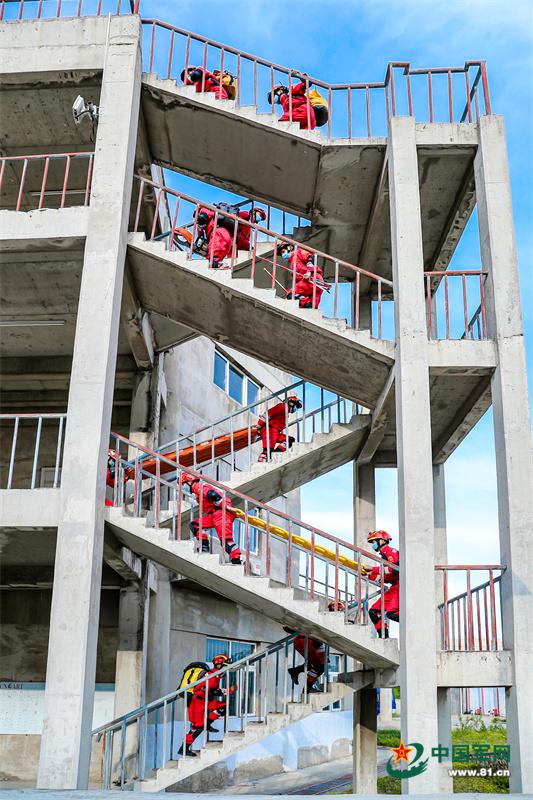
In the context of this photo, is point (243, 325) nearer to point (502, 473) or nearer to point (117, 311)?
point (117, 311)

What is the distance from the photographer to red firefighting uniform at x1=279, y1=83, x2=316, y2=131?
11211mm

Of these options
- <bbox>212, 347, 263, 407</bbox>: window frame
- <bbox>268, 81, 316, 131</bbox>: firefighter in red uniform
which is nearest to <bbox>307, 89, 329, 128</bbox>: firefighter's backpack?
<bbox>268, 81, 316, 131</bbox>: firefighter in red uniform

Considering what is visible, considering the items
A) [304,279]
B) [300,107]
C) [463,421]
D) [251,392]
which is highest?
[300,107]

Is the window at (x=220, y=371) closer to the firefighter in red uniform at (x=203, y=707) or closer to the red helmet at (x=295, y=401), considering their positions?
the red helmet at (x=295, y=401)

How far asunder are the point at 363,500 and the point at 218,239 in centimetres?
536

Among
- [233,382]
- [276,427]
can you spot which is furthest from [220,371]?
[276,427]

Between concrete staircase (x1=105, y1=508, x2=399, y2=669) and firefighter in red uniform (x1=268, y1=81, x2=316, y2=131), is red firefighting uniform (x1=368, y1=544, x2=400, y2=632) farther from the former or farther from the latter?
firefighter in red uniform (x1=268, y1=81, x2=316, y2=131)

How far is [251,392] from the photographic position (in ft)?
68.7

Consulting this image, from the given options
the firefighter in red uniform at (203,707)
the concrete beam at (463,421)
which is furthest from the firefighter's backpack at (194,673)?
the concrete beam at (463,421)

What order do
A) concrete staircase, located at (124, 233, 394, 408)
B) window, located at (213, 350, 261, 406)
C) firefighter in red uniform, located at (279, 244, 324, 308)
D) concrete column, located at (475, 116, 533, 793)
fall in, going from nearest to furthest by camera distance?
concrete column, located at (475, 116, 533, 793), concrete staircase, located at (124, 233, 394, 408), firefighter in red uniform, located at (279, 244, 324, 308), window, located at (213, 350, 261, 406)

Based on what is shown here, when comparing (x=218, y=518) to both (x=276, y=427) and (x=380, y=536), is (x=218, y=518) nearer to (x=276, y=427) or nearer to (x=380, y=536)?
(x=380, y=536)

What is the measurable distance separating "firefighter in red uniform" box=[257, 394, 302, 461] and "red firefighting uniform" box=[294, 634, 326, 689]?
2852 mm

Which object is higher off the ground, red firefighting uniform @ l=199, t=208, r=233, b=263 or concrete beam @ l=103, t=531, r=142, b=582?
red firefighting uniform @ l=199, t=208, r=233, b=263

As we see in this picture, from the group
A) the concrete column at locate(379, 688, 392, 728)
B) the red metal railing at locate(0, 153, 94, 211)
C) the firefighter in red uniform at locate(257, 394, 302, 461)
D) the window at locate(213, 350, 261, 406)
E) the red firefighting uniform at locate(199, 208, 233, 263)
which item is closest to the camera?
the red firefighting uniform at locate(199, 208, 233, 263)
